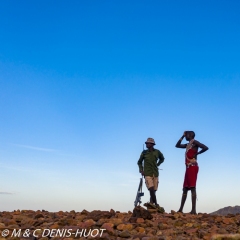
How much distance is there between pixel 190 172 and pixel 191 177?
143 mm

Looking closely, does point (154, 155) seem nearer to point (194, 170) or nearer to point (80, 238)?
point (194, 170)

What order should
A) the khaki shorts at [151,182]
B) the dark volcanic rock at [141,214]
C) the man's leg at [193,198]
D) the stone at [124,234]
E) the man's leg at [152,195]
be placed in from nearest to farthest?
1. the stone at [124,234]
2. the dark volcanic rock at [141,214]
3. the man's leg at [193,198]
4. the man's leg at [152,195]
5. the khaki shorts at [151,182]

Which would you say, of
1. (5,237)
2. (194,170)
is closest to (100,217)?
(5,237)

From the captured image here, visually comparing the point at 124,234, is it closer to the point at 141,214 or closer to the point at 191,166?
the point at 141,214

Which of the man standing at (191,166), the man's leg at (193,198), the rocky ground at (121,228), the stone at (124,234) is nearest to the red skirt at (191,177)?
the man standing at (191,166)

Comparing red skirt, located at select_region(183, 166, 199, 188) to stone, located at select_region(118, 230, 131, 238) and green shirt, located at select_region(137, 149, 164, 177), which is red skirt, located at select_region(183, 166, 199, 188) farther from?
stone, located at select_region(118, 230, 131, 238)

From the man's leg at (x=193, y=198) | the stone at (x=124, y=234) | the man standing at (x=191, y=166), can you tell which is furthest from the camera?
the man standing at (x=191, y=166)

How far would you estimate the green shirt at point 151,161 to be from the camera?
39.3 ft

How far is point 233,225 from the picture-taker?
851 cm

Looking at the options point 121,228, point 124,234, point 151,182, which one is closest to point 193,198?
point 151,182

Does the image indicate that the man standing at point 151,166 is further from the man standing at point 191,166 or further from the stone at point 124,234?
the stone at point 124,234

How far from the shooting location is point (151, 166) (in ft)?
39.3

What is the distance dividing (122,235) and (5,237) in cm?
214

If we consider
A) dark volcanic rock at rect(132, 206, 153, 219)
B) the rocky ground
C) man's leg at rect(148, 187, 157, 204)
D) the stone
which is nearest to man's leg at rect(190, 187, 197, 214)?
man's leg at rect(148, 187, 157, 204)
